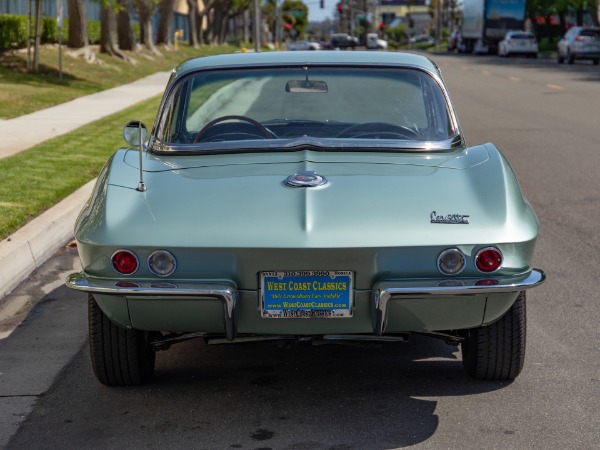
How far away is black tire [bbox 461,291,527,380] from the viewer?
530cm

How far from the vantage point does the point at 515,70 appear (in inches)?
1783

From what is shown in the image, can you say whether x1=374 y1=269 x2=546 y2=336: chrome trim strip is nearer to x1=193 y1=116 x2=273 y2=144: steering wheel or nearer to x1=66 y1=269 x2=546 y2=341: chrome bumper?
x1=66 y1=269 x2=546 y2=341: chrome bumper

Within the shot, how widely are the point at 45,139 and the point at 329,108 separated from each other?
36.3 feet

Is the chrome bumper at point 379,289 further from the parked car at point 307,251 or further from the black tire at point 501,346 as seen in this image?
the black tire at point 501,346

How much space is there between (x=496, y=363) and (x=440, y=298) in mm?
693

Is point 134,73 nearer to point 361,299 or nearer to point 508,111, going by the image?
point 508,111

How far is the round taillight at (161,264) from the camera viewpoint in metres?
4.86

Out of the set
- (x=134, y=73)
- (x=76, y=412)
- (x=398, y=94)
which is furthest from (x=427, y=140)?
(x=134, y=73)

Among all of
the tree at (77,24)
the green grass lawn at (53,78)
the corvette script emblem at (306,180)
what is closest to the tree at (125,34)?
the green grass lawn at (53,78)

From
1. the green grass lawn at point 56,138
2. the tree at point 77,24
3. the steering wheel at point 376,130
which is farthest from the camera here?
the tree at point 77,24

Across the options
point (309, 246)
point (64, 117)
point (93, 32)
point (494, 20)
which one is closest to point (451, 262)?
point (309, 246)

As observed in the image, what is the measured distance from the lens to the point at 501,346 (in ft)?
17.5

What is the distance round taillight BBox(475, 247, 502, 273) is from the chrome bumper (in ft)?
0.15

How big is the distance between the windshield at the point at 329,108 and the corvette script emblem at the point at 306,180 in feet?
2.55
